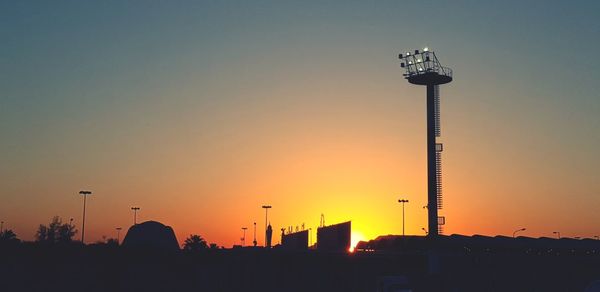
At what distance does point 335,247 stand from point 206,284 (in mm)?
23415

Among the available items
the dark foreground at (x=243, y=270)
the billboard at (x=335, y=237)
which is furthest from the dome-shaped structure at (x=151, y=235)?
the dark foreground at (x=243, y=270)

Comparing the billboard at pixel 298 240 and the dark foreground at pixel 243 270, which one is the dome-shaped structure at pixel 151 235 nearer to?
the billboard at pixel 298 240

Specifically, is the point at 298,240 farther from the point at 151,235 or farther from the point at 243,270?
the point at 243,270

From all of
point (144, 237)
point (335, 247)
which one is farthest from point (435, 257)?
point (144, 237)

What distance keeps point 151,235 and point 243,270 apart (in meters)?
29.1

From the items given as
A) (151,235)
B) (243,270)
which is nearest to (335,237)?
(243,270)

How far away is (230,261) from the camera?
84.1m

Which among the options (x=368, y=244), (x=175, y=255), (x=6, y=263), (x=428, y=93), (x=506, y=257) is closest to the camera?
(x=6, y=263)

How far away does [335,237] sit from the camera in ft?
330

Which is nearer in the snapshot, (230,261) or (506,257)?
(230,261)

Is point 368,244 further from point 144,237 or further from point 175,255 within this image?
point 175,255

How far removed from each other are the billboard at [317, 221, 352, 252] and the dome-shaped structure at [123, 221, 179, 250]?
22.5 meters

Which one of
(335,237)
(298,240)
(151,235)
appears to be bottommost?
(298,240)

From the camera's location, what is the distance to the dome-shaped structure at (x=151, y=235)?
354ft
